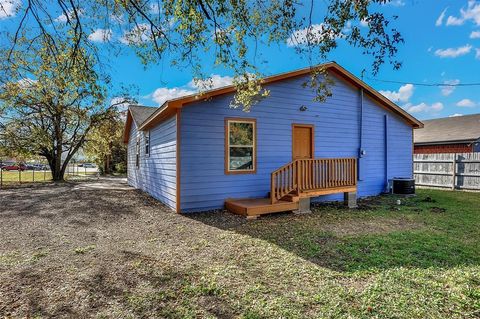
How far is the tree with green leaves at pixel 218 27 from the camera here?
14.0 ft

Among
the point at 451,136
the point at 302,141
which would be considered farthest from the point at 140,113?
the point at 451,136

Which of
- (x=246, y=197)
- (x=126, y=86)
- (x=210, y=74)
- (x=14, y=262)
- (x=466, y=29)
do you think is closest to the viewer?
(x=14, y=262)

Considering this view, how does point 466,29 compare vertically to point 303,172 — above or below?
above

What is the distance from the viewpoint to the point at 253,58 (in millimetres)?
5738

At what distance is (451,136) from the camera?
53.6 feet

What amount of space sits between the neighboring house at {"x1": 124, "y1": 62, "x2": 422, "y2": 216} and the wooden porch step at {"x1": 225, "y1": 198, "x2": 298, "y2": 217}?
0.02 meters

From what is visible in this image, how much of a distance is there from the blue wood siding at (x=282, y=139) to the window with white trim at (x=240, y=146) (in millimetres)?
161

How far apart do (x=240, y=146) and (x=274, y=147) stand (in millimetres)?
1155

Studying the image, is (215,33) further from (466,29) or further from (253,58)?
(466,29)

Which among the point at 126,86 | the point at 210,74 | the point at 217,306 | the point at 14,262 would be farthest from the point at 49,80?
the point at 126,86

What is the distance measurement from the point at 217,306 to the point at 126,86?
1813 cm

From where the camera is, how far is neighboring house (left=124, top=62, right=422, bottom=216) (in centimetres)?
716

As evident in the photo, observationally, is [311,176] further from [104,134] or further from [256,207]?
[104,134]

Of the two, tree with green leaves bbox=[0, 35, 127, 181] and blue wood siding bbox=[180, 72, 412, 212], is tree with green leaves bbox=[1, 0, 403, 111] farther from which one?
tree with green leaves bbox=[0, 35, 127, 181]
